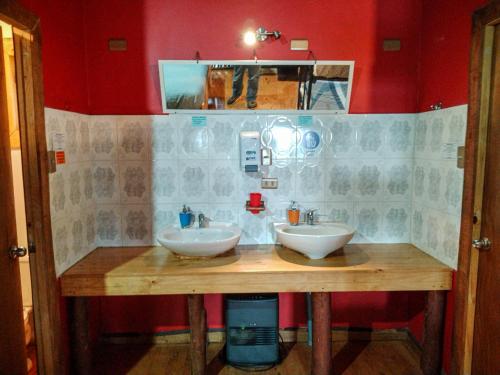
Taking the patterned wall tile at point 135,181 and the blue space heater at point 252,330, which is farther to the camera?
the patterned wall tile at point 135,181

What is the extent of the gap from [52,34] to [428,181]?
2359 millimetres

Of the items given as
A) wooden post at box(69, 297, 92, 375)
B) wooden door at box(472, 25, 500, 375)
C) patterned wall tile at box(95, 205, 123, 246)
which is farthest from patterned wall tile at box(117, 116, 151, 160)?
wooden door at box(472, 25, 500, 375)

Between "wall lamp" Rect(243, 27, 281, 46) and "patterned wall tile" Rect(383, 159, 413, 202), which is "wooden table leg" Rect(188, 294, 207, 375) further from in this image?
"wall lamp" Rect(243, 27, 281, 46)

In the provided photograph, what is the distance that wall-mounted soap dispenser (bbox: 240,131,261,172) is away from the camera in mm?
2256

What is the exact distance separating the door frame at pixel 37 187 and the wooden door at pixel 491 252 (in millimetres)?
2146

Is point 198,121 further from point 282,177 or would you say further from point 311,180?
point 311,180

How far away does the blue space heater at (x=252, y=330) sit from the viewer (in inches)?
87.5

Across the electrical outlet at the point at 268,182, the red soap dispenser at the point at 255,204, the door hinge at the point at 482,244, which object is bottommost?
the door hinge at the point at 482,244

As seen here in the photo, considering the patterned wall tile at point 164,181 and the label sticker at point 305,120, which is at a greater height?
the label sticker at point 305,120

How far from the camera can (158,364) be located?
7.55ft

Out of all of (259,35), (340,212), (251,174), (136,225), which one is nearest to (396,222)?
(340,212)

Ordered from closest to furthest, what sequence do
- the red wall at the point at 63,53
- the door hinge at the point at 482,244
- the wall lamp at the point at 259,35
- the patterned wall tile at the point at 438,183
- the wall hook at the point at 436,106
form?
the door hinge at the point at 482,244
the red wall at the point at 63,53
the patterned wall tile at the point at 438,183
the wall hook at the point at 436,106
the wall lamp at the point at 259,35

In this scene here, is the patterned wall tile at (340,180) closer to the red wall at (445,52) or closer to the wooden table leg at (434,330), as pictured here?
the red wall at (445,52)

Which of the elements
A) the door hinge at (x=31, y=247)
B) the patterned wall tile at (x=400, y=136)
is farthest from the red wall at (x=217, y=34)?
the door hinge at (x=31, y=247)
